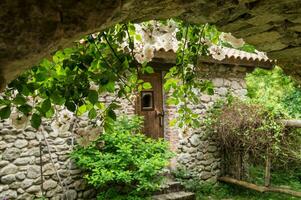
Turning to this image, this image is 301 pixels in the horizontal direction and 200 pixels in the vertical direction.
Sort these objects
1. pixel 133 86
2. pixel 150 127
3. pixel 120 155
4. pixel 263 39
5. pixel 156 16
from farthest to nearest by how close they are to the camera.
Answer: pixel 150 127, pixel 120 155, pixel 133 86, pixel 263 39, pixel 156 16

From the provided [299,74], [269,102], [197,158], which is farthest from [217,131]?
[299,74]

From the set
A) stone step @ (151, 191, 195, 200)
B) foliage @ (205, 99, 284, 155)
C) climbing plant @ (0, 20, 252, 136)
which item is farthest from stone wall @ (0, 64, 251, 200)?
climbing plant @ (0, 20, 252, 136)

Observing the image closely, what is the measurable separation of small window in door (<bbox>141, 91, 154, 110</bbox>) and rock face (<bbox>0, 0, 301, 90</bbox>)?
16.0 ft

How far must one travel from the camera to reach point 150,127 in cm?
622

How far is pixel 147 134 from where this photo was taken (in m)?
6.18

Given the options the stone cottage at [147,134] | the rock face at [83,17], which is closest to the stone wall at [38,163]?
the stone cottage at [147,134]

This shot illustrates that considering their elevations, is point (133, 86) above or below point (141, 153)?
above

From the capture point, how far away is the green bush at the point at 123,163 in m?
4.66

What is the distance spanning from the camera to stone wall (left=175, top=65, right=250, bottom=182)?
6359 millimetres

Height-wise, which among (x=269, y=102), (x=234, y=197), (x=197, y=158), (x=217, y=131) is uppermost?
(x=269, y=102)

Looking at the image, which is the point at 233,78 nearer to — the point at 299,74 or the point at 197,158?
the point at 197,158

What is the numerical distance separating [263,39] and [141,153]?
3.65 m

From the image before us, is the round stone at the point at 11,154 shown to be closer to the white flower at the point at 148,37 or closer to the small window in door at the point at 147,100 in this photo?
the small window in door at the point at 147,100

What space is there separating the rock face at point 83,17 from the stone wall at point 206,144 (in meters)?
4.95
